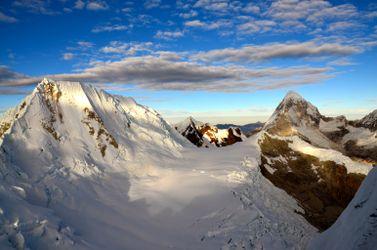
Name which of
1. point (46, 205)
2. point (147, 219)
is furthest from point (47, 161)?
point (147, 219)

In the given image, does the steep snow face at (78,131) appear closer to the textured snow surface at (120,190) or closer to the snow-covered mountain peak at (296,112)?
the textured snow surface at (120,190)

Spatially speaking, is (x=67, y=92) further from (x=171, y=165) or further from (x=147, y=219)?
(x=147, y=219)

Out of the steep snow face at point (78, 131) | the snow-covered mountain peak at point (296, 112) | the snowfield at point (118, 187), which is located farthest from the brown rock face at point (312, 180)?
the snow-covered mountain peak at point (296, 112)

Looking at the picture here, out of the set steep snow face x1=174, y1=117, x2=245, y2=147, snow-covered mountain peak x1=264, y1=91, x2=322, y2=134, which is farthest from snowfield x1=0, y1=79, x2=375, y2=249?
steep snow face x1=174, y1=117, x2=245, y2=147

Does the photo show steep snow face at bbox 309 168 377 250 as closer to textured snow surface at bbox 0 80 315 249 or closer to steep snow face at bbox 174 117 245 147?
textured snow surface at bbox 0 80 315 249

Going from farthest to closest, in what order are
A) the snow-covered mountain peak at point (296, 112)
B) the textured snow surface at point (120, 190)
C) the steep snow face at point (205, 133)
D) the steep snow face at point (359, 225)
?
the steep snow face at point (205, 133), the snow-covered mountain peak at point (296, 112), the textured snow surface at point (120, 190), the steep snow face at point (359, 225)
